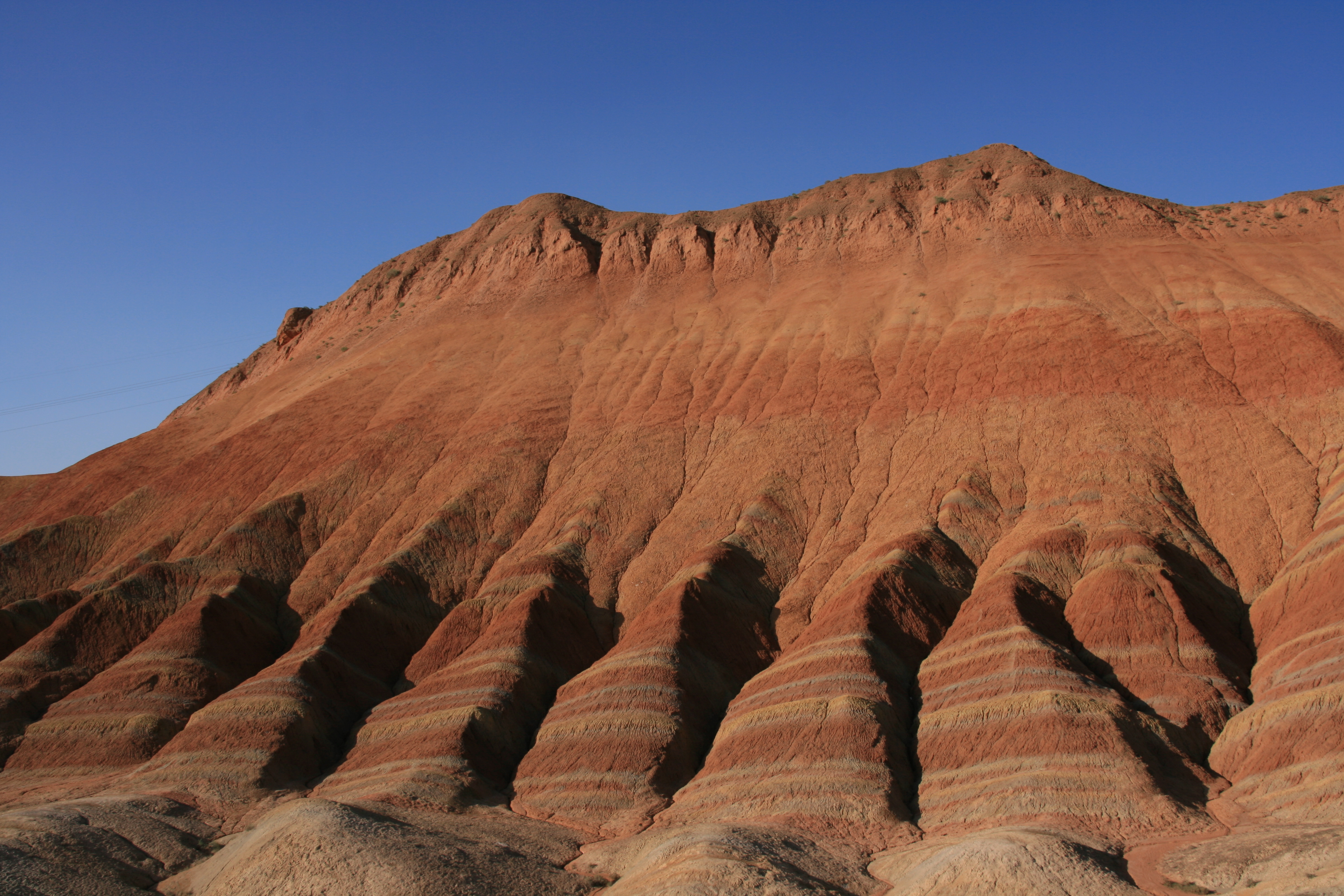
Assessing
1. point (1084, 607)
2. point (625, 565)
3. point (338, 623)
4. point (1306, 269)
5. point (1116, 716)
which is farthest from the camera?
point (1306, 269)

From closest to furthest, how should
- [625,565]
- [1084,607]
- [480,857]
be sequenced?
[480,857] < [1084,607] < [625,565]

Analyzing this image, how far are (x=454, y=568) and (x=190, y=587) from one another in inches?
500

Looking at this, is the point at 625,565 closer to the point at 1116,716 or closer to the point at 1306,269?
the point at 1116,716

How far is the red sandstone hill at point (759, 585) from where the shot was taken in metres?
26.3

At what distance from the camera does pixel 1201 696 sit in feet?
98.7

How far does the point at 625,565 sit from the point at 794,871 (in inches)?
849

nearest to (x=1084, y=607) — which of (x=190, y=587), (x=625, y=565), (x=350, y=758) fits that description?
(x=625, y=565)

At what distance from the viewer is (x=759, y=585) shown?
4088cm

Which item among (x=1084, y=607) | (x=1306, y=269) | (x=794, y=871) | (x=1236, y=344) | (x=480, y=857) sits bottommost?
(x=480, y=857)

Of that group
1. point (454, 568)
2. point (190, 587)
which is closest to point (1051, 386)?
point (454, 568)

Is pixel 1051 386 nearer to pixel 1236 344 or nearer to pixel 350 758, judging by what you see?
pixel 1236 344

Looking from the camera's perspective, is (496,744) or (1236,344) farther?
(1236,344)

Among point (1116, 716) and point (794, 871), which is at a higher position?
point (1116, 716)

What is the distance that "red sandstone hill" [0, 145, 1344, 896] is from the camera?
26.3 m
